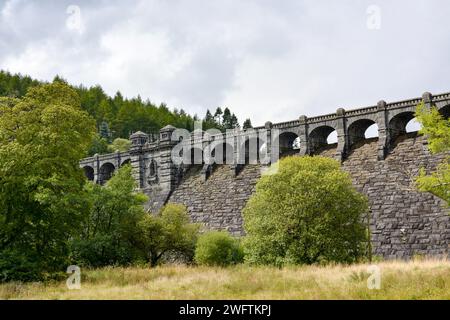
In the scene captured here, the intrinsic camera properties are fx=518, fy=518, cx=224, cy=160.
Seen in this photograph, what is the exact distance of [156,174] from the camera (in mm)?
59781

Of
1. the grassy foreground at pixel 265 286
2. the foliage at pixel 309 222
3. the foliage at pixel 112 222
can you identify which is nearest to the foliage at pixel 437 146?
the grassy foreground at pixel 265 286

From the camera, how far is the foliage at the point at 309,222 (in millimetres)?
28938

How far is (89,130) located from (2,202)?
5.77 meters

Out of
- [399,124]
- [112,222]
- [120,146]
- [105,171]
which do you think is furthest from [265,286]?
[120,146]

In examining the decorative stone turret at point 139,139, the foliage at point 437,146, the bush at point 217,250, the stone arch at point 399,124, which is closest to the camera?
the foliage at point 437,146

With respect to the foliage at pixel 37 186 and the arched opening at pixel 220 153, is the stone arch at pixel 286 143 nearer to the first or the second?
the arched opening at pixel 220 153

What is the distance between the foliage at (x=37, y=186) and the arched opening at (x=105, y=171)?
43.2 m

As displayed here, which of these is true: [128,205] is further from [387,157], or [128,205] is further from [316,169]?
[387,157]

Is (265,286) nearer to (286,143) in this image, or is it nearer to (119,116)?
(286,143)

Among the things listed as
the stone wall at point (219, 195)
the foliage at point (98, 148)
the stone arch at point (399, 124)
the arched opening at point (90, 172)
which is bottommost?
the stone wall at point (219, 195)

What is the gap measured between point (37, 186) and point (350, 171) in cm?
2712

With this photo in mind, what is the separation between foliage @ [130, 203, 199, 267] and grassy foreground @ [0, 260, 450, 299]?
12877 mm
